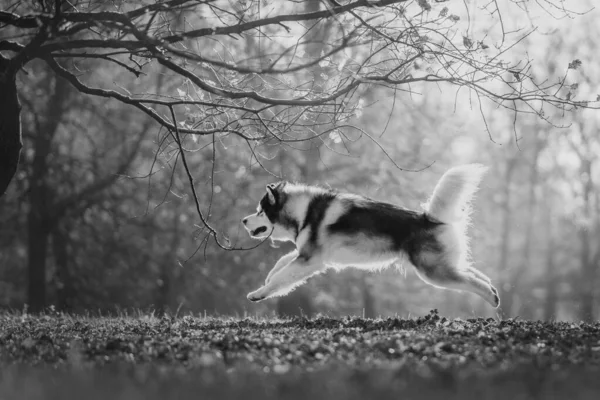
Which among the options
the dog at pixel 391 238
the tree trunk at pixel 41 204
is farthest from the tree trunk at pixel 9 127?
the tree trunk at pixel 41 204

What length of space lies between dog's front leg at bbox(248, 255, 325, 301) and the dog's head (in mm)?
1126

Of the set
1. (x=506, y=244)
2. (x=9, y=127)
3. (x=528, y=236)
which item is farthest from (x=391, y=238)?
(x=528, y=236)

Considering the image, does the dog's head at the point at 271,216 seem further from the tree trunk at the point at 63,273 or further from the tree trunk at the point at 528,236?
the tree trunk at the point at 528,236

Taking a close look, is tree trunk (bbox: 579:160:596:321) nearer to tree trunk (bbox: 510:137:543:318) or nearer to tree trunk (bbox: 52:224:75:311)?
tree trunk (bbox: 510:137:543:318)

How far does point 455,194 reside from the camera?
10781mm

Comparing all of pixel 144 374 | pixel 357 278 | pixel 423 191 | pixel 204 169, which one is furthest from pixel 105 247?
pixel 144 374

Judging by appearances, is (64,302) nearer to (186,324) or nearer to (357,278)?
(357,278)

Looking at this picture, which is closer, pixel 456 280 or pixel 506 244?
pixel 456 280

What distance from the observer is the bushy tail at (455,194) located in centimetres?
1071

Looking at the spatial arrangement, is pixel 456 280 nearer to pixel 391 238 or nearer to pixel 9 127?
pixel 391 238

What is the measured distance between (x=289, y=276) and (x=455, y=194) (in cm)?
264

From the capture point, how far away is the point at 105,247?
26719mm

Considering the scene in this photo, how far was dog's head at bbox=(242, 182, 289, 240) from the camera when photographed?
12.3 meters

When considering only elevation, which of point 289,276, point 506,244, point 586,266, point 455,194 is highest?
point 506,244
